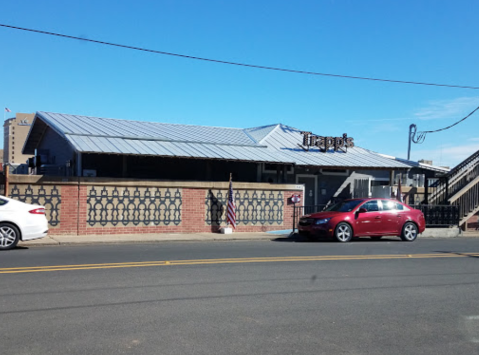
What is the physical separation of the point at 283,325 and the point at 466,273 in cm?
574

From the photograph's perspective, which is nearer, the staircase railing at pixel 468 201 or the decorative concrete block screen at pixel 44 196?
the decorative concrete block screen at pixel 44 196

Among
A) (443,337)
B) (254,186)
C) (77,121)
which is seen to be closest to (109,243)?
(254,186)

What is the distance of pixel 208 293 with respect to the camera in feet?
24.8

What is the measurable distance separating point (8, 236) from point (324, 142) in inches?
619

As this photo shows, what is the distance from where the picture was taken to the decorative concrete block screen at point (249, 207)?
18766 mm

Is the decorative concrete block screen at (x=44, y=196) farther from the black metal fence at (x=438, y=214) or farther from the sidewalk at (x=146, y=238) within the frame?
the black metal fence at (x=438, y=214)

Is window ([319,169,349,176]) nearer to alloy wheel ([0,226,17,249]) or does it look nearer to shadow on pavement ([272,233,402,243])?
shadow on pavement ([272,233,402,243])

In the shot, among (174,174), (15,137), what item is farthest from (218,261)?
(15,137)

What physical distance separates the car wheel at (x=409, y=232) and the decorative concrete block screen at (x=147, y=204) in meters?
4.69

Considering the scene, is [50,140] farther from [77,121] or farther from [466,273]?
[466,273]

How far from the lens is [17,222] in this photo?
12500mm

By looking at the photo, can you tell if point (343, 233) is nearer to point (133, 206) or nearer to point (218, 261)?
point (218, 261)

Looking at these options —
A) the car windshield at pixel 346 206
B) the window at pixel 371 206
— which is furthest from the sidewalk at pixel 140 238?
the window at pixel 371 206

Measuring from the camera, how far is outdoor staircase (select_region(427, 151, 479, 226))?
22.4 meters
